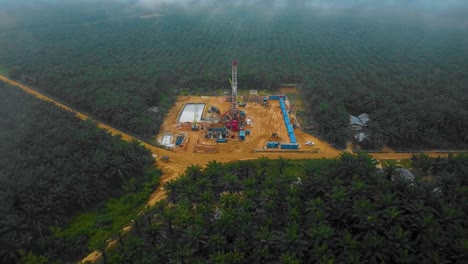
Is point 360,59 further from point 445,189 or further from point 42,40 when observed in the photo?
point 42,40

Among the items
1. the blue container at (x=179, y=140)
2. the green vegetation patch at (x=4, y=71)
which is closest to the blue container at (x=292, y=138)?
the blue container at (x=179, y=140)

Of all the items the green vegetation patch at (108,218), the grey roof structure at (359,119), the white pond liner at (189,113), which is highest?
the white pond liner at (189,113)

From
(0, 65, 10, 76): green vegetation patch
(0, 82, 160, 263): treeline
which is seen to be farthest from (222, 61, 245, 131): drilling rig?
(0, 65, 10, 76): green vegetation patch

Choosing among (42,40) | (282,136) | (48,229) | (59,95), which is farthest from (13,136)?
(42,40)

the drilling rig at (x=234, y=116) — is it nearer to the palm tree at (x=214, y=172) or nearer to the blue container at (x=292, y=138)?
the blue container at (x=292, y=138)

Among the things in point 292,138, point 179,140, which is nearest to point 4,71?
point 179,140

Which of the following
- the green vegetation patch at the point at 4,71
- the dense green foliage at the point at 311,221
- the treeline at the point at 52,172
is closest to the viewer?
the dense green foliage at the point at 311,221

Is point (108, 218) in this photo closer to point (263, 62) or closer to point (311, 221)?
point (311, 221)
